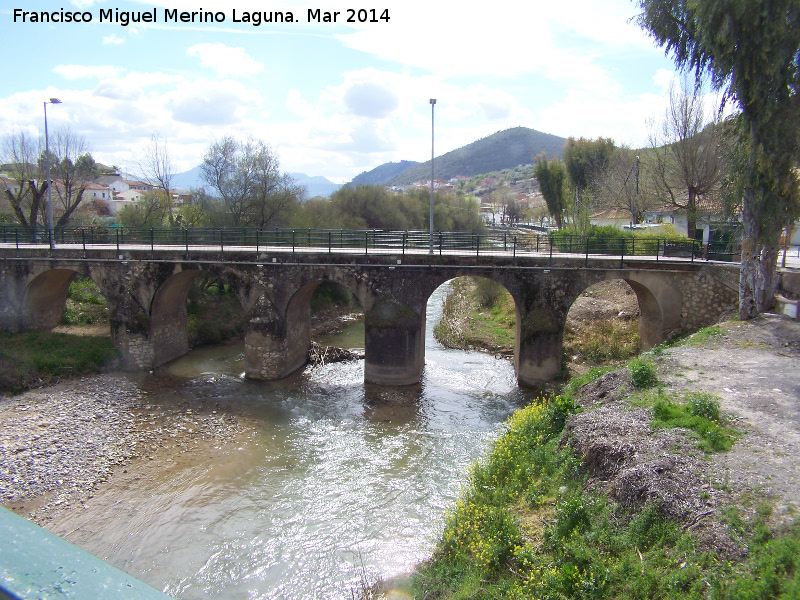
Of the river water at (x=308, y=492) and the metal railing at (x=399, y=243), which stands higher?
the metal railing at (x=399, y=243)

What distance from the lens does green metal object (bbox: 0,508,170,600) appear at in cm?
138

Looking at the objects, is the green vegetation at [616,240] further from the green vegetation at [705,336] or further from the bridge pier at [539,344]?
the green vegetation at [705,336]

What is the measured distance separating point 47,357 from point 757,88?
87.6 ft

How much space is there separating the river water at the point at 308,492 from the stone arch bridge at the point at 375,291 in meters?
1.79

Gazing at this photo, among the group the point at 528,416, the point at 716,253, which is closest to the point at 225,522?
the point at 528,416

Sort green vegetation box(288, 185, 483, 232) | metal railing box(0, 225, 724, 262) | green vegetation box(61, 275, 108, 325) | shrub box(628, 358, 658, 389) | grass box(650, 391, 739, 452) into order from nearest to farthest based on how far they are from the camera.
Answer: grass box(650, 391, 739, 452)
shrub box(628, 358, 658, 389)
metal railing box(0, 225, 724, 262)
green vegetation box(61, 275, 108, 325)
green vegetation box(288, 185, 483, 232)

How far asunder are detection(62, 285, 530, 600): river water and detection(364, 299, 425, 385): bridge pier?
0.70 metres

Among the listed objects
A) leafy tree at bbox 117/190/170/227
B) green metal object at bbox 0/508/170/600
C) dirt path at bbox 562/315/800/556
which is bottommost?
dirt path at bbox 562/315/800/556

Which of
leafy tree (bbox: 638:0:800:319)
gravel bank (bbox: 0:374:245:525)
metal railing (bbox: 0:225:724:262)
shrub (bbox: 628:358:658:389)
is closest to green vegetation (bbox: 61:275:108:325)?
metal railing (bbox: 0:225:724:262)

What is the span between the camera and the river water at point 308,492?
11430mm

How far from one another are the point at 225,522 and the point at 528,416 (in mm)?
8133

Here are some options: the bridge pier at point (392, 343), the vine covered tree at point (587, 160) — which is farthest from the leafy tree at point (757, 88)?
the vine covered tree at point (587, 160)

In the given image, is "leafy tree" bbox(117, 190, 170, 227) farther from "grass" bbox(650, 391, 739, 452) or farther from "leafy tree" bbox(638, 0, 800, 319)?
"grass" bbox(650, 391, 739, 452)

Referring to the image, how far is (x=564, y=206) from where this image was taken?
50.6 metres
